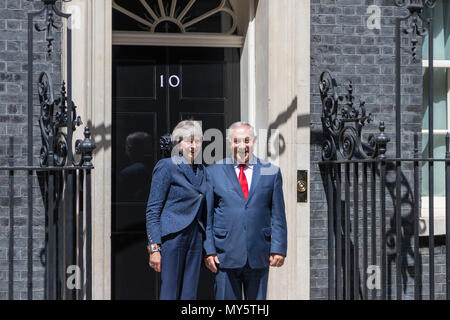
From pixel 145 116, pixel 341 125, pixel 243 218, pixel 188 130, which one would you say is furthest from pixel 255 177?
pixel 145 116

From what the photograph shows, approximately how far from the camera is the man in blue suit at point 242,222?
5.31m

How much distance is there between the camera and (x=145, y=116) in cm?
702

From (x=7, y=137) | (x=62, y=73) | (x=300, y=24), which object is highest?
(x=300, y=24)

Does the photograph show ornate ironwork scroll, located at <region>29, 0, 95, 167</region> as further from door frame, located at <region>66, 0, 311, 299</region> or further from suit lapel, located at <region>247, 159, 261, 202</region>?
suit lapel, located at <region>247, 159, 261, 202</region>

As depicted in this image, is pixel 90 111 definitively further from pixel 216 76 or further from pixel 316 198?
pixel 316 198

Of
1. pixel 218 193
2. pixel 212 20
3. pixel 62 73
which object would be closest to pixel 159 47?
pixel 212 20

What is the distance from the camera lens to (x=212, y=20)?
7227mm

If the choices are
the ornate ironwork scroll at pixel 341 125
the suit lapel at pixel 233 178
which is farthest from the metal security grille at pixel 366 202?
the suit lapel at pixel 233 178

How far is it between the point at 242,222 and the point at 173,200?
536mm

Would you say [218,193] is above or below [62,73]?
below

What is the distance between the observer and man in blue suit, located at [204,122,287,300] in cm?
531

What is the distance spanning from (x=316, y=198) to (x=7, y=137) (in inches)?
97.2

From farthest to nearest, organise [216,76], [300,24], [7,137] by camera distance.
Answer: [216,76]
[300,24]
[7,137]

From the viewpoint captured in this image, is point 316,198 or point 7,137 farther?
point 316,198
